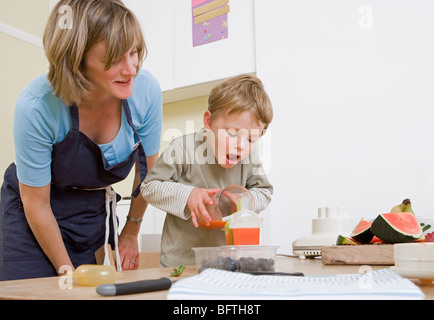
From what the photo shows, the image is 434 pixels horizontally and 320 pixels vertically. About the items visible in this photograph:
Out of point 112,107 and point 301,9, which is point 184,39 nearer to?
point 301,9

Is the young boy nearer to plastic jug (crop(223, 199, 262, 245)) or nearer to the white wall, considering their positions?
plastic jug (crop(223, 199, 262, 245))

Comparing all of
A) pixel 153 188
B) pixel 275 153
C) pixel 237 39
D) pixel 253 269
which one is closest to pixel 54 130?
pixel 153 188

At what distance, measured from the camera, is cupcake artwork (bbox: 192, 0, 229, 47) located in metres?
2.38

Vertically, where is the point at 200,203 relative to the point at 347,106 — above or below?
below

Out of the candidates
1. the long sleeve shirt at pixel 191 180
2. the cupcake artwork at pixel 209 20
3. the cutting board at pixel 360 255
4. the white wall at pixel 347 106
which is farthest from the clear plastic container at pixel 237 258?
the cupcake artwork at pixel 209 20

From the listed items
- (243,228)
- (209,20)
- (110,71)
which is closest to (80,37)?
(110,71)

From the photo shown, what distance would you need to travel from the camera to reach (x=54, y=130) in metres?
1.10

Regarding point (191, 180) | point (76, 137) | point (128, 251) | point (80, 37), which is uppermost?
point (80, 37)

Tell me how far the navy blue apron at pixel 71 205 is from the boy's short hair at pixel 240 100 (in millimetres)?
257

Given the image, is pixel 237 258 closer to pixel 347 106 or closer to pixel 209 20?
pixel 347 106

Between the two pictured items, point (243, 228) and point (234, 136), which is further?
point (234, 136)

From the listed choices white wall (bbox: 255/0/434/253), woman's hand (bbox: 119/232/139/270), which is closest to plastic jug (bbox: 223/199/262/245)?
woman's hand (bbox: 119/232/139/270)

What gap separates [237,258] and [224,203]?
0.36 metres

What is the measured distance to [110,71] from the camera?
3.39ft
